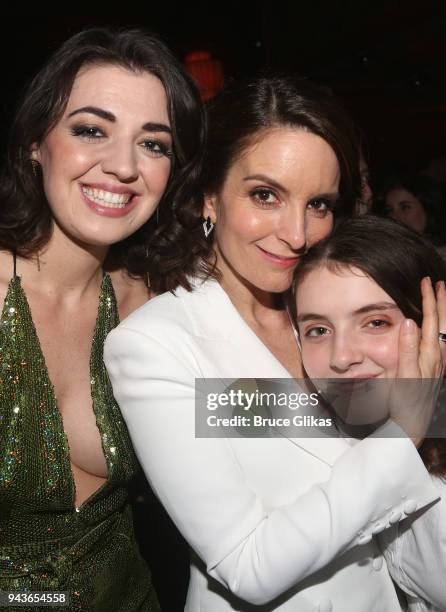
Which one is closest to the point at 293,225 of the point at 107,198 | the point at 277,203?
the point at 277,203

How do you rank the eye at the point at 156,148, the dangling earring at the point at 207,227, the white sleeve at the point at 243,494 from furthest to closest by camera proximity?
the dangling earring at the point at 207,227 < the eye at the point at 156,148 < the white sleeve at the point at 243,494

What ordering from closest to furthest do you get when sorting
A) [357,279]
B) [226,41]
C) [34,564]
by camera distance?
[357,279], [34,564], [226,41]

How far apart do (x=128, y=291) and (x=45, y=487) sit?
0.62 m

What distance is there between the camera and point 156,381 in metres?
1.27

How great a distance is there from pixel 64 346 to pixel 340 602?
36.3 inches

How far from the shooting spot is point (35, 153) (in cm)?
164

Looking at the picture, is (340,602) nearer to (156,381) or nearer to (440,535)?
(440,535)

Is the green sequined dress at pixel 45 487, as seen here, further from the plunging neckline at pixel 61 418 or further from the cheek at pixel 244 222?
the cheek at pixel 244 222

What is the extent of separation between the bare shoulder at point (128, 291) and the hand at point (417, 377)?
83 centimetres

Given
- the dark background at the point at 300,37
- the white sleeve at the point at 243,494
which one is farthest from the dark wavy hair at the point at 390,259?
the dark background at the point at 300,37

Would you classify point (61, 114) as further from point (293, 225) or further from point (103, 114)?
point (293, 225)

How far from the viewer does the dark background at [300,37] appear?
398cm

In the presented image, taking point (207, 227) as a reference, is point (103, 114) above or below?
above

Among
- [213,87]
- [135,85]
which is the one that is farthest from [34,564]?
[213,87]
